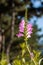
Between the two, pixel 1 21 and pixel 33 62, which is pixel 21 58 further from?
pixel 1 21

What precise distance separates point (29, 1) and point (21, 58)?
21.3m

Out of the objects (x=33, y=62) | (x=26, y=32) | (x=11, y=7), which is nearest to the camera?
(x=26, y=32)

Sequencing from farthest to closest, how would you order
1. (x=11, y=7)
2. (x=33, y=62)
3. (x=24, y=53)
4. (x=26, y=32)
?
(x=11, y=7), (x=24, y=53), (x=33, y=62), (x=26, y=32)

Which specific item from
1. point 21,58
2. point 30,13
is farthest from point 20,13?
point 21,58

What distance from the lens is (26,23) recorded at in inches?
65.4

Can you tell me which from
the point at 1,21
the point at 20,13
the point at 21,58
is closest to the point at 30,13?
the point at 20,13

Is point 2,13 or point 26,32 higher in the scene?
point 26,32

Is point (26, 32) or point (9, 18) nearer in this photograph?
point (26, 32)

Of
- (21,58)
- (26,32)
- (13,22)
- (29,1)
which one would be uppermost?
(26,32)

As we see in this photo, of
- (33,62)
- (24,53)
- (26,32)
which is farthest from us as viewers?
(24,53)

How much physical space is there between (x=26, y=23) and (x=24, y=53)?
28 centimetres

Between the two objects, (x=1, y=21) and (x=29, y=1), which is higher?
(x=29, y=1)

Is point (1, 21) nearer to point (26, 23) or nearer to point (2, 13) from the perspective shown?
point (2, 13)

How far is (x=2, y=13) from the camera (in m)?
23.1
